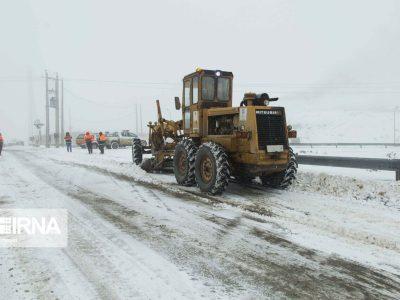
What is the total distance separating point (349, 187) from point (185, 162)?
165 inches

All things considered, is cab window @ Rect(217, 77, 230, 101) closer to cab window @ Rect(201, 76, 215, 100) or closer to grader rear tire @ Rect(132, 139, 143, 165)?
cab window @ Rect(201, 76, 215, 100)

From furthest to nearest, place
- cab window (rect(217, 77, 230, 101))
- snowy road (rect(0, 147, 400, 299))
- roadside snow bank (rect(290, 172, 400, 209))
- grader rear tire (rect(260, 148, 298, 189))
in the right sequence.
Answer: cab window (rect(217, 77, 230, 101)) < grader rear tire (rect(260, 148, 298, 189)) < roadside snow bank (rect(290, 172, 400, 209)) < snowy road (rect(0, 147, 400, 299))

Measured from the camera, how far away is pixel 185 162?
10477 millimetres

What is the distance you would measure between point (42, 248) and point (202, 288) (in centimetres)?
237

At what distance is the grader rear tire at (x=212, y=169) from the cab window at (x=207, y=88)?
1.75 metres

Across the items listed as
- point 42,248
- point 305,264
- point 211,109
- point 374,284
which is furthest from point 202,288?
point 211,109

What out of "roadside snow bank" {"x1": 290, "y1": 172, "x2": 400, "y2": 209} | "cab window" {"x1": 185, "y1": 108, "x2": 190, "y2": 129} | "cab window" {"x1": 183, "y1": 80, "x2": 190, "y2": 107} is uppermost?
"cab window" {"x1": 183, "y1": 80, "x2": 190, "y2": 107}

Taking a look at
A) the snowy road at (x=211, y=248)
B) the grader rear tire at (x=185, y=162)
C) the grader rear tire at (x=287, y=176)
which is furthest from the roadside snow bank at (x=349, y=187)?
the grader rear tire at (x=185, y=162)

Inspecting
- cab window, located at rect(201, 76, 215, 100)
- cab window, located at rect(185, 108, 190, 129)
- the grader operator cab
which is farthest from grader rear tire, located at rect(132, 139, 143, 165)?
cab window, located at rect(201, 76, 215, 100)

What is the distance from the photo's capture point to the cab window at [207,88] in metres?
10.4

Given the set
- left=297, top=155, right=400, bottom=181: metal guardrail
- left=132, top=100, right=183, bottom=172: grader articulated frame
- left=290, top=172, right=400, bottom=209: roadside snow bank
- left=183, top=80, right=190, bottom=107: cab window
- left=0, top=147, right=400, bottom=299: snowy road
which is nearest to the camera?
left=0, top=147, right=400, bottom=299: snowy road

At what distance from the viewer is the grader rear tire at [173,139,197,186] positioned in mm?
10008

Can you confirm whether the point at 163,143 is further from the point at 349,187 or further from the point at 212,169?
the point at 349,187

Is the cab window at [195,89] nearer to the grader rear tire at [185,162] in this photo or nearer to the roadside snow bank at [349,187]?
the grader rear tire at [185,162]
